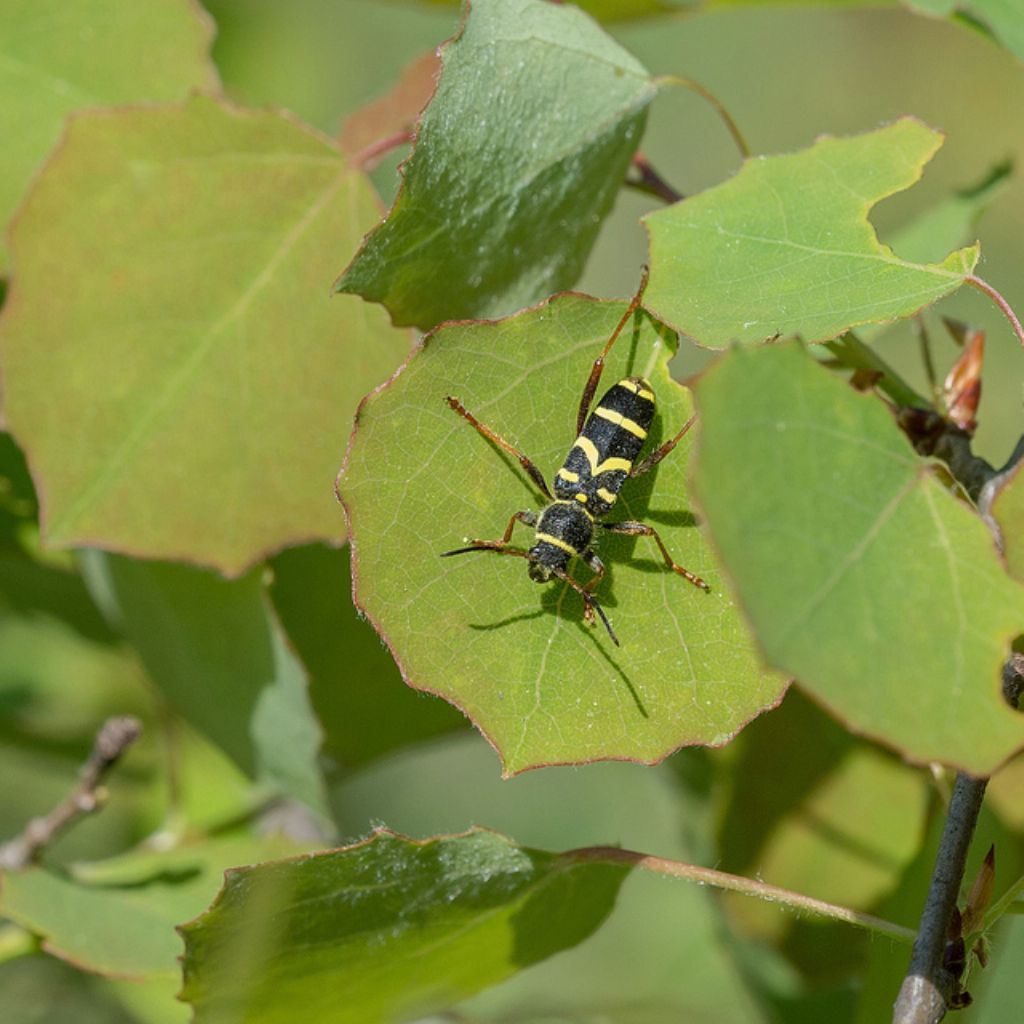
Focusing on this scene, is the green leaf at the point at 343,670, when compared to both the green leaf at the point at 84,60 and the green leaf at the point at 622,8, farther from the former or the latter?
the green leaf at the point at 622,8

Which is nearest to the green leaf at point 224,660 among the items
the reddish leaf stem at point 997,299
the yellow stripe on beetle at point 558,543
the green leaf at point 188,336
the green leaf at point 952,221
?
the green leaf at point 188,336

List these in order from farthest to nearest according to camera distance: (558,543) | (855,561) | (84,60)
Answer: (84,60)
(558,543)
(855,561)

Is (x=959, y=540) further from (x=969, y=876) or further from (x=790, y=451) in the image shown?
(x=969, y=876)

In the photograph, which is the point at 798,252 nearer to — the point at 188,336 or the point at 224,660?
the point at 188,336

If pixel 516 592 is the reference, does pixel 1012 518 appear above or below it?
above

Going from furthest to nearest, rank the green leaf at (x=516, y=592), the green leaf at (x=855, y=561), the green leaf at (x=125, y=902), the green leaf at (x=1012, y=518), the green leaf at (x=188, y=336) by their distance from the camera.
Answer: the green leaf at (x=125, y=902) → the green leaf at (x=188, y=336) → the green leaf at (x=516, y=592) → the green leaf at (x=1012, y=518) → the green leaf at (x=855, y=561)

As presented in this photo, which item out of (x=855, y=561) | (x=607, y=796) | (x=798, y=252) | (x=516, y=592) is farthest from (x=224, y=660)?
(x=607, y=796)

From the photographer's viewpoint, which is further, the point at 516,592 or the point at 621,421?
the point at 621,421
